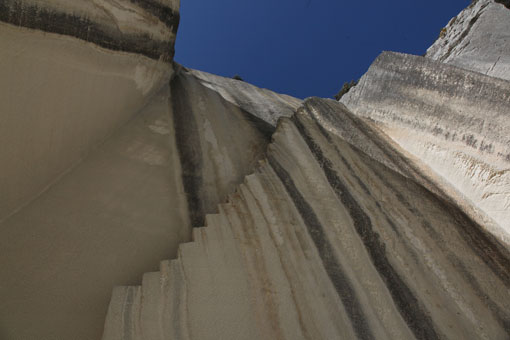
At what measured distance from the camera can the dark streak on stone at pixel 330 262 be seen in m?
1.12

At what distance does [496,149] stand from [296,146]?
0.87m

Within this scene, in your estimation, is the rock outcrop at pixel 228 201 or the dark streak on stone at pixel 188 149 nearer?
the rock outcrop at pixel 228 201

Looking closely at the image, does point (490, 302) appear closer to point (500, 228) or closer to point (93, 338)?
point (500, 228)

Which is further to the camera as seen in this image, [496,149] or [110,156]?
[110,156]

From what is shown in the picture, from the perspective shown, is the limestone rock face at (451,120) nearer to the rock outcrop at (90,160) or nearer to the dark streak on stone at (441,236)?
the dark streak on stone at (441,236)

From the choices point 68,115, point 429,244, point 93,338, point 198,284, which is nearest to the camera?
point 93,338

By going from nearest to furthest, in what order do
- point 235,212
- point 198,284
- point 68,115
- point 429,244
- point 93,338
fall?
point 93,338, point 198,284, point 429,244, point 235,212, point 68,115

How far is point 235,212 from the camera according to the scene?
1.49 meters

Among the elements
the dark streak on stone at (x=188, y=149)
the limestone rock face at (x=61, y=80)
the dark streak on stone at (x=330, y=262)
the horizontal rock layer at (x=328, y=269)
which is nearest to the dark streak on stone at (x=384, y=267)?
the horizontal rock layer at (x=328, y=269)

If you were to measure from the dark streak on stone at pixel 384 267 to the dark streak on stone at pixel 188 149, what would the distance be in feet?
1.97

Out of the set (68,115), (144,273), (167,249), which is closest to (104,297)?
(144,273)

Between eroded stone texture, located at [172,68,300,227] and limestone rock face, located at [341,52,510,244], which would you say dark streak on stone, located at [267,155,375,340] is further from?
limestone rock face, located at [341,52,510,244]

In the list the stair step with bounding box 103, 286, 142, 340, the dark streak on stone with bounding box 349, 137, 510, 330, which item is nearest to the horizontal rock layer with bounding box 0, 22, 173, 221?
the stair step with bounding box 103, 286, 142, 340

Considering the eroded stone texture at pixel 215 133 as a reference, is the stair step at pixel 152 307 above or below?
below
